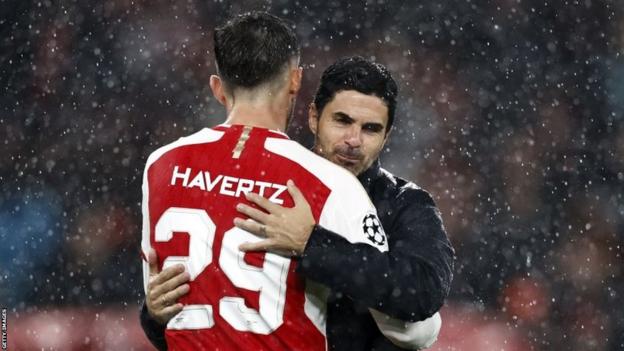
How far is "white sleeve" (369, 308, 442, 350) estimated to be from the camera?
1.93 meters

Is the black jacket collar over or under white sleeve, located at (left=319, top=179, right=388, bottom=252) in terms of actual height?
under

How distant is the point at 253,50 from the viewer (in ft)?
6.23

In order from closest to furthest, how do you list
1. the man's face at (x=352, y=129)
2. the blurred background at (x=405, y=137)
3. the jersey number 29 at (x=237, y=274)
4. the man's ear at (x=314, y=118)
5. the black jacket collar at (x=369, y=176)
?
the jersey number 29 at (x=237, y=274) < the black jacket collar at (x=369, y=176) < the man's face at (x=352, y=129) < the man's ear at (x=314, y=118) < the blurred background at (x=405, y=137)

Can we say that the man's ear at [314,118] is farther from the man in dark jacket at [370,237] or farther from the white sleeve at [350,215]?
the white sleeve at [350,215]

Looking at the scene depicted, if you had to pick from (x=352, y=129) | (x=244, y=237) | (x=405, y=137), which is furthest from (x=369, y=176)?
(x=405, y=137)

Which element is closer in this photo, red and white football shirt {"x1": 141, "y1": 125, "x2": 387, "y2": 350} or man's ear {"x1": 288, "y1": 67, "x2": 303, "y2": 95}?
red and white football shirt {"x1": 141, "y1": 125, "x2": 387, "y2": 350}

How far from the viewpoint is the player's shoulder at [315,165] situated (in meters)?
1.83

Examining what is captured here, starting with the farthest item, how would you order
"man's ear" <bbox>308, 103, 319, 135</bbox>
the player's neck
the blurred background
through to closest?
the blurred background < "man's ear" <bbox>308, 103, 319, 135</bbox> < the player's neck

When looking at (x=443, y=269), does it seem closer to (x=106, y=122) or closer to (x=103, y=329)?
(x=103, y=329)

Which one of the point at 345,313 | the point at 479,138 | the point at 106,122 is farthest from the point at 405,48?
the point at 345,313

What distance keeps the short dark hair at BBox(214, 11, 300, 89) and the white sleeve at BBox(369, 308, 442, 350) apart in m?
0.53

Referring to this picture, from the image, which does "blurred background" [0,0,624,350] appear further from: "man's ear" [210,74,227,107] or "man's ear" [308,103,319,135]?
"man's ear" [210,74,227,107]

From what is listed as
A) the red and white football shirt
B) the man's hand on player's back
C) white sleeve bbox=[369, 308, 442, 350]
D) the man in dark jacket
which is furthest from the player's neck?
white sleeve bbox=[369, 308, 442, 350]

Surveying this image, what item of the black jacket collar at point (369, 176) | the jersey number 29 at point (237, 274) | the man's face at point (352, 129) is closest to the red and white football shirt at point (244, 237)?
the jersey number 29 at point (237, 274)
